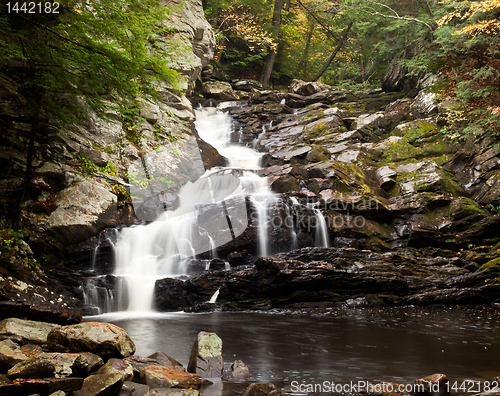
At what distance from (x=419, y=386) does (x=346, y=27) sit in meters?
27.0

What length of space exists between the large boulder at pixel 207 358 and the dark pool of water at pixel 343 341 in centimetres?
24

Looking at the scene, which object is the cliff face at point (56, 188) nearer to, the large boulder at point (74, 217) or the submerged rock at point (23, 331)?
the large boulder at point (74, 217)

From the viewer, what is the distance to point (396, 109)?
1675 centimetres

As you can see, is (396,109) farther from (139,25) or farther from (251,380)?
(251,380)

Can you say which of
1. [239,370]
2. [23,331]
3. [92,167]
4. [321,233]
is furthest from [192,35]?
[239,370]

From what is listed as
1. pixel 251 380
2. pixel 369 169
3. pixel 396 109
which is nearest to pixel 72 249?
pixel 251 380

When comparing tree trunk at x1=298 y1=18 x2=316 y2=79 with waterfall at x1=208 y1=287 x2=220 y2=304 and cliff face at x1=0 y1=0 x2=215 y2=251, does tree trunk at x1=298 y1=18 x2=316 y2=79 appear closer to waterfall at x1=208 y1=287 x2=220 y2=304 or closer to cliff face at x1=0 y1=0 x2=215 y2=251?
cliff face at x1=0 y1=0 x2=215 y2=251

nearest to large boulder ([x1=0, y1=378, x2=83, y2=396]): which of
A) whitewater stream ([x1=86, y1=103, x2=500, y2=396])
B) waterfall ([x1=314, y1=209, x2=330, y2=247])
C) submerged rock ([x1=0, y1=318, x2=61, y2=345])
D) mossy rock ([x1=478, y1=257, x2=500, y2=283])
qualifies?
submerged rock ([x1=0, y1=318, x2=61, y2=345])

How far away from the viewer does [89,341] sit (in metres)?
3.25

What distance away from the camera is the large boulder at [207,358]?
366cm

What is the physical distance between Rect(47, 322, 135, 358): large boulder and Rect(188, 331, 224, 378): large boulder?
0.81 m

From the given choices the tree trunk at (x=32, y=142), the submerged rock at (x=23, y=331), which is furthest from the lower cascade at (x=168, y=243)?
the submerged rock at (x=23, y=331)

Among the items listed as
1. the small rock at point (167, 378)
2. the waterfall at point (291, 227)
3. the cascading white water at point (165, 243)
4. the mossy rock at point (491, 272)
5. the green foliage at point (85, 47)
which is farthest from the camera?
the waterfall at point (291, 227)

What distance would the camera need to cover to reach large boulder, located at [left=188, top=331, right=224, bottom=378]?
3.66 m
